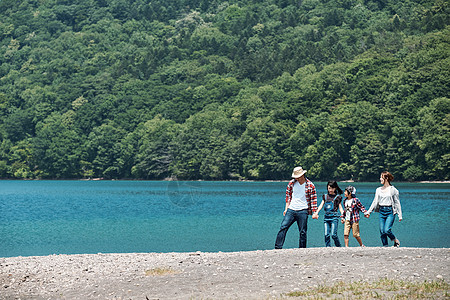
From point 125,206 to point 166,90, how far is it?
336 ft

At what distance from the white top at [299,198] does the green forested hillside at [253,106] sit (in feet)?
261

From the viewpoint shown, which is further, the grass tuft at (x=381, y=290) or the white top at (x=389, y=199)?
the white top at (x=389, y=199)

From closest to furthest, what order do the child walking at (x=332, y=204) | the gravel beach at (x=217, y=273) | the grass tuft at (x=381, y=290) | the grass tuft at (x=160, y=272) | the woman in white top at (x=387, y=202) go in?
the grass tuft at (x=381, y=290) → the gravel beach at (x=217, y=273) → the grass tuft at (x=160, y=272) → the woman in white top at (x=387, y=202) → the child walking at (x=332, y=204)

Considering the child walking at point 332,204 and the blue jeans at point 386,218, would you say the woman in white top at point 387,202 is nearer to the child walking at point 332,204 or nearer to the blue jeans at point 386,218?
the blue jeans at point 386,218

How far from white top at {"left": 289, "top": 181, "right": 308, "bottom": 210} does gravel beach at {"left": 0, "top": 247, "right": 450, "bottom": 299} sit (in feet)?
3.81

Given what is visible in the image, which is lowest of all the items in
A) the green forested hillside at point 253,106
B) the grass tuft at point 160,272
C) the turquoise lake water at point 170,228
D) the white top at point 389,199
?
the turquoise lake water at point 170,228

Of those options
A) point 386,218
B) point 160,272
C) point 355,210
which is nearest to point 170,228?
point 355,210

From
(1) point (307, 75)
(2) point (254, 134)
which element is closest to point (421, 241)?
(2) point (254, 134)

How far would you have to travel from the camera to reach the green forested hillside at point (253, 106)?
10462 centimetres

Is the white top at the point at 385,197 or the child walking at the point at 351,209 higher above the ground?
the white top at the point at 385,197

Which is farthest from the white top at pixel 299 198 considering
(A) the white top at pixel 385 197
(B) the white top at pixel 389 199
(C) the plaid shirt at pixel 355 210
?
(C) the plaid shirt at pixel 355 210

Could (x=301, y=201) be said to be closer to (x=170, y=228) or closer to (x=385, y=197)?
(x=385, y=197)

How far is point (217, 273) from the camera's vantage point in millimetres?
14492

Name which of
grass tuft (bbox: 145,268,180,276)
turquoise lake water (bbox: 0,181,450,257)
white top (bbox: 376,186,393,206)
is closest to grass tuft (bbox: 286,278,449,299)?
grass tuft (bbox: 145,268,180,276)
